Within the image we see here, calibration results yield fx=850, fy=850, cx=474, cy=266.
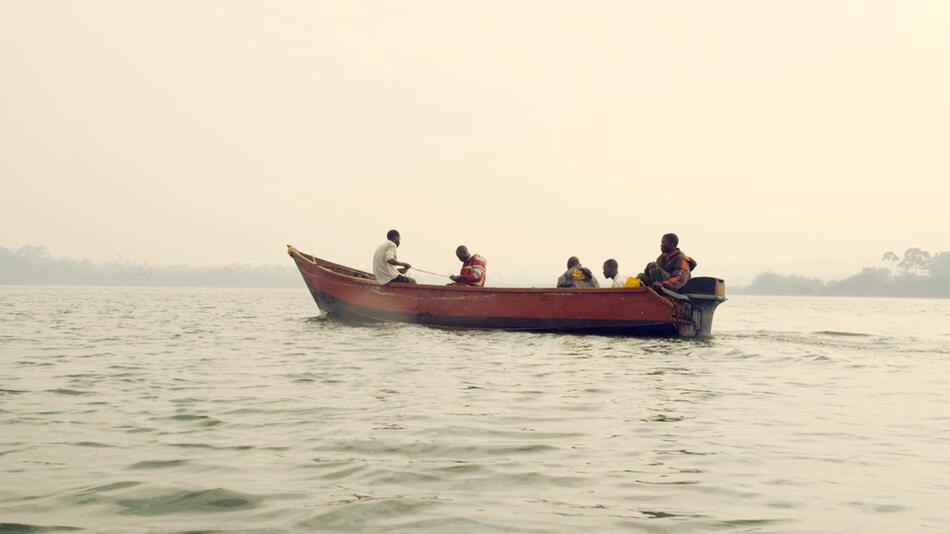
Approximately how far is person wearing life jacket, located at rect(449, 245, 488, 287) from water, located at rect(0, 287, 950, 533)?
660 cm

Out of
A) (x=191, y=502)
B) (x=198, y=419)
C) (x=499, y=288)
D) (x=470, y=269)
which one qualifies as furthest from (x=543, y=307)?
(x=191, y=502)

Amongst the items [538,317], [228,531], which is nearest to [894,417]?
[228,531]

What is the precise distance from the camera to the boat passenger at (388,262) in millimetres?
19641

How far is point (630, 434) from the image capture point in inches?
265

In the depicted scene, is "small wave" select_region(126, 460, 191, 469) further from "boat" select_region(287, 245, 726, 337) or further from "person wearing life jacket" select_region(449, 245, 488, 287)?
"person wearing life jacket" select_region(449, 245, 488, 287)

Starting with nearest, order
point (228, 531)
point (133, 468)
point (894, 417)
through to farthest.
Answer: point (228, 531) → point (133, 468) → point (894, 417)

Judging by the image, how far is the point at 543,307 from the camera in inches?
705

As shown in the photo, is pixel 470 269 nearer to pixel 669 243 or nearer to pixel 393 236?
pixel 393 236

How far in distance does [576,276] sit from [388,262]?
4.38 metres

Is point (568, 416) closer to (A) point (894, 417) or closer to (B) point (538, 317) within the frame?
(A) point (894, 417)

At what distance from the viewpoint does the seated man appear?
1856cm

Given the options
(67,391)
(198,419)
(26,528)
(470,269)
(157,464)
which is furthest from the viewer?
(470,269)

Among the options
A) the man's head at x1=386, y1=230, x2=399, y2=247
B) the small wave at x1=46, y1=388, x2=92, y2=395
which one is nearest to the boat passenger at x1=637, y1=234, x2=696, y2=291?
the man's head at x1=386, y1=230, x2=399, y2=247

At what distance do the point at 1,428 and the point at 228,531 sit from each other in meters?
3.72
